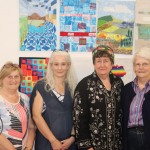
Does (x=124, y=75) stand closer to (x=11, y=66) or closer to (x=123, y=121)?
(x=123, y=121)

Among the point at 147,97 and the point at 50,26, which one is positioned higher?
the point at 50,26

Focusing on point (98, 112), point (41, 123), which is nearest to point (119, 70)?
point (98, 112)

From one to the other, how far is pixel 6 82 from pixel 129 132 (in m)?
1.10

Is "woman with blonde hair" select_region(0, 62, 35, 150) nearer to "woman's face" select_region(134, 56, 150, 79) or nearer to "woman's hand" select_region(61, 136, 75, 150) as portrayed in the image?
"woman's hand" select_region(61, 136, 75, 150)

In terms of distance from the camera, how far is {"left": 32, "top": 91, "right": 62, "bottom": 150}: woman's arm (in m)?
2.21

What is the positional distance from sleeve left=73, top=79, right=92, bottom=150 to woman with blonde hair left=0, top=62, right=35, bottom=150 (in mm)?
419

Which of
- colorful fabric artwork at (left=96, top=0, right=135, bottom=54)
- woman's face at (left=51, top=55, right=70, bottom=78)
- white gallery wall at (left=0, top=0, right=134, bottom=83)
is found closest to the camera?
woman's face at (left=51, top=55, right=70, bottom=78)

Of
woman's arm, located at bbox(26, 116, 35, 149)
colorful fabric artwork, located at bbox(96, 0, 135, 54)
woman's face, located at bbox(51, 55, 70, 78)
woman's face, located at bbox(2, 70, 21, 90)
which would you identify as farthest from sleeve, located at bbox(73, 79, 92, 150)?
colorful fabric artwork, located at bbox(96, 0, 135, 54)

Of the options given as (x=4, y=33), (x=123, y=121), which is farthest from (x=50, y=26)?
(x=123, y=121)

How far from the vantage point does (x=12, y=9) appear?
2.63 meters

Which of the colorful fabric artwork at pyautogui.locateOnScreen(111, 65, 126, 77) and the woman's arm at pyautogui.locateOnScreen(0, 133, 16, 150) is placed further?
the colorful fabric artwork at pyautogui.locateOnScreen(111, 65, 126, 77)

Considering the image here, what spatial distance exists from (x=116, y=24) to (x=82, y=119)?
1.14m

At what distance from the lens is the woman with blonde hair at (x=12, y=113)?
2.05m

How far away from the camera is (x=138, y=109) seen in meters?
2.21
